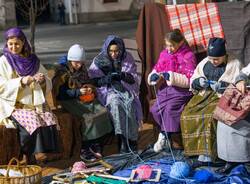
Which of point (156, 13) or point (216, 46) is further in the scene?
point (156, 13)

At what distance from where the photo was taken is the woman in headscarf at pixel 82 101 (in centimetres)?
559

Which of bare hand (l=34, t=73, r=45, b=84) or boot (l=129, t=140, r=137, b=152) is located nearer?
bare hand (l=34, t=73, r=45, b=84)

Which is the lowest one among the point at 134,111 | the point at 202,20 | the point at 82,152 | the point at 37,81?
the point at 82,152

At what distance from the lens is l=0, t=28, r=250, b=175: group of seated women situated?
5191 mm

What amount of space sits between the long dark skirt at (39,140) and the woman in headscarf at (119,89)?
0.65 metres

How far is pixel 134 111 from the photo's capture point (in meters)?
5.70

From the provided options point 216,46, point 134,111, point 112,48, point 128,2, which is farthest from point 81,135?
point 128,2

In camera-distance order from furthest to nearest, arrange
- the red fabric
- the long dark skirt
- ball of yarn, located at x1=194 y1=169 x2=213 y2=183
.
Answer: the red fabric → the long dark skirt → ball of yarn, located at x1=194 y1=169 x2=213 y2=183

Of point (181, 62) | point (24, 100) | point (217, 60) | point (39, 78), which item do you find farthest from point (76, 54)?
point (217, 60)

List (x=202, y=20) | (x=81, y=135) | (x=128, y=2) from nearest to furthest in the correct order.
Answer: (x=81, y=135) → (x=202, y=20) → (x=128, y=2)

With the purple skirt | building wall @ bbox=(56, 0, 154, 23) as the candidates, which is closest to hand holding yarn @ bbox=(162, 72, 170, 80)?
the purple skirt

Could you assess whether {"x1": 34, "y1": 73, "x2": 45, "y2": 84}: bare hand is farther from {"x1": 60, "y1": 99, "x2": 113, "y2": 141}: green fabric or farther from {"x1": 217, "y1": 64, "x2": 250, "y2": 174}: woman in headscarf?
{"x1": 217, "y1": 64, "x2": 250, "y2": 174}: woman in headscarf

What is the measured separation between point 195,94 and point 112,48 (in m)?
0.96

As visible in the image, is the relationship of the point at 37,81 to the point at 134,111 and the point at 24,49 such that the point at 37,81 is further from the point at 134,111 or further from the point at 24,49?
the point at 134,111
